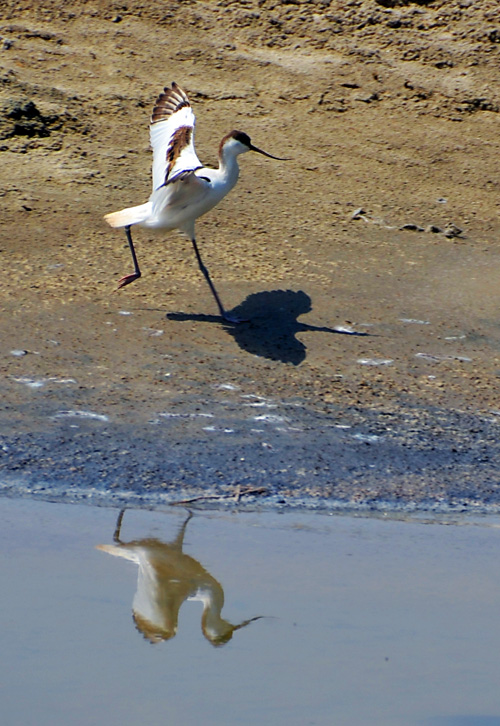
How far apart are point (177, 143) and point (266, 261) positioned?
1098 millimetres

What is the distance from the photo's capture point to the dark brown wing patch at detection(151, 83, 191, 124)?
761cm

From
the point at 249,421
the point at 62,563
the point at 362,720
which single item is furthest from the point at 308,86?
the point at 362,720

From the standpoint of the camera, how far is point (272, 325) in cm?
666

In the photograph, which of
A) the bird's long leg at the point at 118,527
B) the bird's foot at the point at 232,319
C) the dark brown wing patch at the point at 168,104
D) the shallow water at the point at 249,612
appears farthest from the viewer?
the dark brown wing patch at the point at 168,104

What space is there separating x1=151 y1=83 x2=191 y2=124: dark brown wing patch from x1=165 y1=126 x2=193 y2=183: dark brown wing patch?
1.22ft

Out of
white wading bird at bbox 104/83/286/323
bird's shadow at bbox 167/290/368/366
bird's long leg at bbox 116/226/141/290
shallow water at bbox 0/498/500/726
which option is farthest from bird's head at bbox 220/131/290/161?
shallow water at bbox 0/498/500/726

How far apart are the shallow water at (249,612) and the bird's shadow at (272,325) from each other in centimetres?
190

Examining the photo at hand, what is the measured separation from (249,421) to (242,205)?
3520 millimetres

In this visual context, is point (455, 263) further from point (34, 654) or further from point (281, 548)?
point (34, 654)

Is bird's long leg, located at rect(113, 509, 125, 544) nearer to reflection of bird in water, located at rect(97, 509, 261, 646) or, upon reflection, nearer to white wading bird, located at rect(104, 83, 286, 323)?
reflection of bird in water, located at rect(97, 509, 261, 646)

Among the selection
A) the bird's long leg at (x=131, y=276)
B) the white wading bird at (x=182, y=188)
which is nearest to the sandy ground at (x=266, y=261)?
the bird's long leg at (x=131, y=276)

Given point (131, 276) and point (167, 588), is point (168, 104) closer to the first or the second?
point (131, 276)

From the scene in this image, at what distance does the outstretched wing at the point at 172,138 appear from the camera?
6.76 meters

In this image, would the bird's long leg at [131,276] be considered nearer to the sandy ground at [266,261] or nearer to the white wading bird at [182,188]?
the white wading bird at [182,188]
